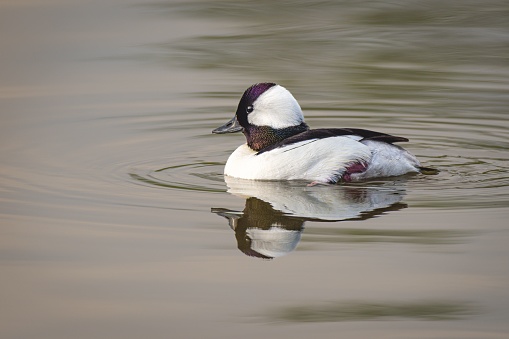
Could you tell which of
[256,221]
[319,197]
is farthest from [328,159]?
[256,221]

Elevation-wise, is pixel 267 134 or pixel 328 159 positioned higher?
pixel 267 134

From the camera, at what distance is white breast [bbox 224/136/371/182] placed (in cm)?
852

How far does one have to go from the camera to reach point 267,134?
9.08 metres

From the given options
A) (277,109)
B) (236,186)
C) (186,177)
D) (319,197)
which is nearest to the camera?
(319,197)

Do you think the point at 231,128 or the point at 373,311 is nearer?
the point at 373,311

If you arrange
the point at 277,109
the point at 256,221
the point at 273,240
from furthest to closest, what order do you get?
the point at 277,109, the point at 256,221, the point at 273,240

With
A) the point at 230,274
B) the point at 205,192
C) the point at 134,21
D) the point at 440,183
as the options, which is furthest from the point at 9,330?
Result: the point at 134,21

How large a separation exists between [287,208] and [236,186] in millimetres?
912

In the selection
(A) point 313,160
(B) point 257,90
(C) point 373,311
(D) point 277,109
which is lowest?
(C) point 373,311

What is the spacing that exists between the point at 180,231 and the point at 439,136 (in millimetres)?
3893

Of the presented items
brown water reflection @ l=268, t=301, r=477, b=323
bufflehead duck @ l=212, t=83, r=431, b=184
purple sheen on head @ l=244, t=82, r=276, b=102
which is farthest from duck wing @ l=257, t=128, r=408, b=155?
brown water reflection @ l=268, t=301, r=477, b=323

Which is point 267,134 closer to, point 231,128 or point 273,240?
point 231,128

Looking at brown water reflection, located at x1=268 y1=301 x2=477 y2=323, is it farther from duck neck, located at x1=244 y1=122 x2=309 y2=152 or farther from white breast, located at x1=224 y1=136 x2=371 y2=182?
duck neck, located at x1=244 y1=122 x2=309 y2=152

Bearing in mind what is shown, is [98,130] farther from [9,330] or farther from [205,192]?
[9,330]
